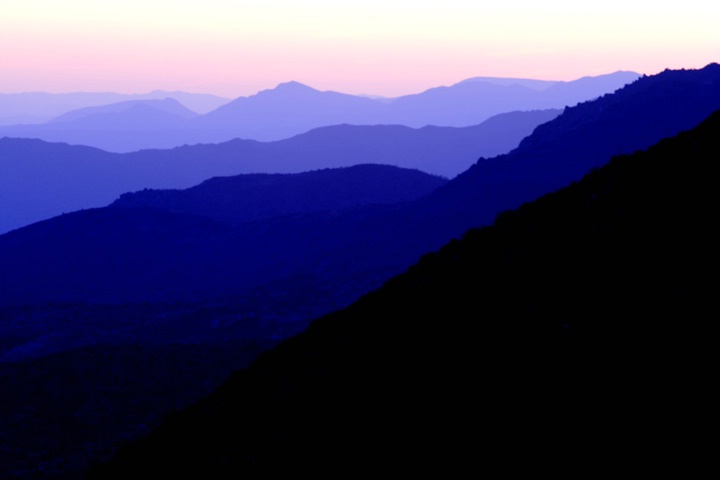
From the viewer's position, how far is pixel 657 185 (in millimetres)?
16984

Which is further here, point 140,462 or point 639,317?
point 140,462

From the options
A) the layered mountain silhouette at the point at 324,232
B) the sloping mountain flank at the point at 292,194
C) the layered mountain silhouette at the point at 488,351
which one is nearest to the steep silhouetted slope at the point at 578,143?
the layered mountain silhouette at the point at 324,232

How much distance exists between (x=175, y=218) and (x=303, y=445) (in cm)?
9041

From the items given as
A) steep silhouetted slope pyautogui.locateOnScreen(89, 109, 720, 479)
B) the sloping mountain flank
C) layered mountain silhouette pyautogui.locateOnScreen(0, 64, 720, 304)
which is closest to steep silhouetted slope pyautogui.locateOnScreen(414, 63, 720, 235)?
layered mountain silhouette pyautogui.locateOnScreen(0, 64, 720, 304)

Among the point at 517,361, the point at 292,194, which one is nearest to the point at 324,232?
the point at 292,194

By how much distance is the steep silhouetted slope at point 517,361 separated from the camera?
35.6 feet

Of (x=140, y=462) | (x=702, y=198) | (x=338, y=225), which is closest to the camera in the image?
(x=702, y=198)

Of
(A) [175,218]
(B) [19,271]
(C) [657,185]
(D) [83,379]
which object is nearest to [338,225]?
(A) [175,218]

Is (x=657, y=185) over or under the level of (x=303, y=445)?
over

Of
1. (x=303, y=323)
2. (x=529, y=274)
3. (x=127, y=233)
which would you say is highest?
(x=127, y=233)

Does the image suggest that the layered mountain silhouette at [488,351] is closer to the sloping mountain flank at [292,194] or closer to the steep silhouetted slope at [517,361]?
the steep silhouetted slope at [517,361]

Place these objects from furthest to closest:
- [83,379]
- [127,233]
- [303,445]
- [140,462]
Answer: [127,233]
[83,379]
[140,462]
[303,445]

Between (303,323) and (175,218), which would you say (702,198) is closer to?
(303,323)

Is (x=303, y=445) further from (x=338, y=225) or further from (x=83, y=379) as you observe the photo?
(x=338, y=225)
